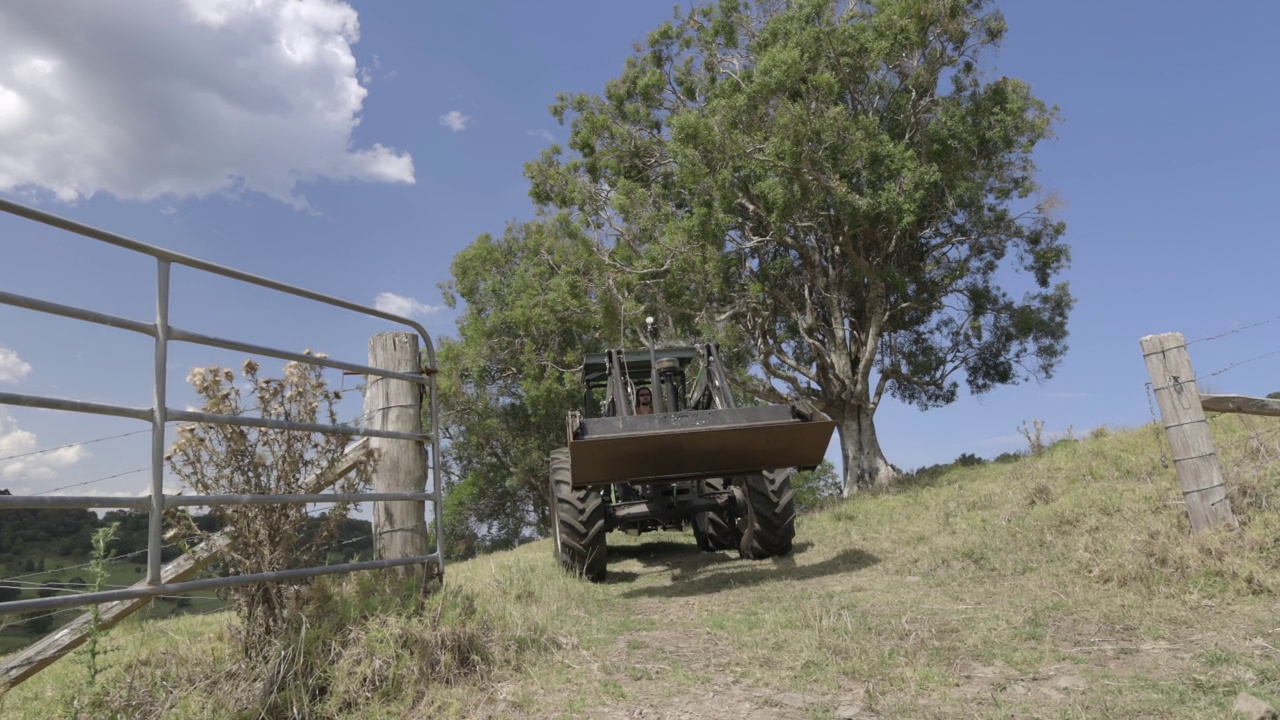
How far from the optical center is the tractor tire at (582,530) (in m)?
7.87

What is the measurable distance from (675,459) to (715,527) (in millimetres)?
3598

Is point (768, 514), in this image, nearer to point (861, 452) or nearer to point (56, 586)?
point (56, 586)

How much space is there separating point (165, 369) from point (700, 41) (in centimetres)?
1728

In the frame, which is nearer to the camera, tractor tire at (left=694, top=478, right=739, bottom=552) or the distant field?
the distant field

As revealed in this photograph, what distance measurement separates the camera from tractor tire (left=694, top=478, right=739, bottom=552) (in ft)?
30.3

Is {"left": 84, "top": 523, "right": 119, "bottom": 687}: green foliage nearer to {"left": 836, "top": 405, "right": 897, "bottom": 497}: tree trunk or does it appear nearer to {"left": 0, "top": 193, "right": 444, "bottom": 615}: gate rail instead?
{"left": 0, "top": 193, "right": 444, "bottom": 615}: gate rail

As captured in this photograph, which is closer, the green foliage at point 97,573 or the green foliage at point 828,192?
the green foliage at point 97,573

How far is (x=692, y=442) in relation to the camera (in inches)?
266

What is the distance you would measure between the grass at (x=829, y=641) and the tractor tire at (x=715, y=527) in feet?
6.23

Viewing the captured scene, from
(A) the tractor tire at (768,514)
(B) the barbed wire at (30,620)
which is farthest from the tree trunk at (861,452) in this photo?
(B) the barbed wire at (30,620)

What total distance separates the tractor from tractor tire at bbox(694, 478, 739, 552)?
19 mm

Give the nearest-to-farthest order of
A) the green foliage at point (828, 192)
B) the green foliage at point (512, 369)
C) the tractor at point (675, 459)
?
the tractor at point (675, 459), the green foliage at point (828, 192), the green foliage at point (512, 369)

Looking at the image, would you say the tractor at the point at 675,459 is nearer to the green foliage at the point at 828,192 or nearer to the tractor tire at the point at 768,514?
the tractor tire at the point at 768,514

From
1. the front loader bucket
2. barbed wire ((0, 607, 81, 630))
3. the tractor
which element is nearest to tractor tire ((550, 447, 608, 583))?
the tractor
